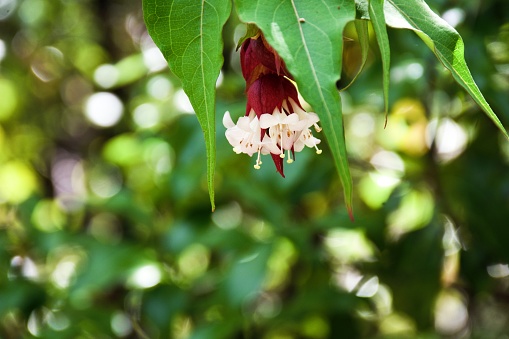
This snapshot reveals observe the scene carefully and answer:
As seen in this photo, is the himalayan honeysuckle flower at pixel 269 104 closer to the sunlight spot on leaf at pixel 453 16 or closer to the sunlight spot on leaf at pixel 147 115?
the sunlight spot on leaf at pixel 453 16

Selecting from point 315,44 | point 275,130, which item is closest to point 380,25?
point 315,44


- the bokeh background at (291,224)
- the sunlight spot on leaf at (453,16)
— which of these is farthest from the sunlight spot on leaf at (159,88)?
the sunlight spot on leaf at (453,16)

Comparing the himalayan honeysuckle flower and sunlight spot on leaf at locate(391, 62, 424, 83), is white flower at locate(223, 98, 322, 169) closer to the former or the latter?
the himalayan honeysuckle flower

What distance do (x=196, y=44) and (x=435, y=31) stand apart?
0.64 ft

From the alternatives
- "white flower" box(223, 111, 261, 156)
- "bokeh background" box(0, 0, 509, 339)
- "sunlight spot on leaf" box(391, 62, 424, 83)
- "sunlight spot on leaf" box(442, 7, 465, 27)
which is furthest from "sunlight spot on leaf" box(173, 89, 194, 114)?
"white flower" box(223, 111, 261, 156)

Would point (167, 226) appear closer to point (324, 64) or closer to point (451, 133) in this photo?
point (451, 133)

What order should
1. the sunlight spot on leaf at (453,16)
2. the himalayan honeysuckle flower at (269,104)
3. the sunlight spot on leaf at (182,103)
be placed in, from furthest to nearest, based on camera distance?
the sunlight spot on leaf at (182,103), the sunlight spot on leaf at (453,16), the himalayan honeysuckle flower at (269,104)

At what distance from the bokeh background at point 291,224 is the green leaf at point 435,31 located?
21.6 inches

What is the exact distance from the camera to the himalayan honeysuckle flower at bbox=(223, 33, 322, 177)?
0.60 metres

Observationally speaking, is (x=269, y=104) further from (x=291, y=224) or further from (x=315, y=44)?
(x=291, y=224)

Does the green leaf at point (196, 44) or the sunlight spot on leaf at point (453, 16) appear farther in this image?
the sunlight spot on leaf at point (453, 16)

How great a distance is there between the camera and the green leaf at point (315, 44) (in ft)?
1.53

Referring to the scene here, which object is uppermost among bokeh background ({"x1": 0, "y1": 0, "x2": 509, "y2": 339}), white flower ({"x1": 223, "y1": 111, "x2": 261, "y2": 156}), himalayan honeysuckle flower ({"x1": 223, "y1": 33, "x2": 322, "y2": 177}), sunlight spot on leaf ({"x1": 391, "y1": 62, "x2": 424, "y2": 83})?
himalayan honeysuckle flower ({"x1": 223, "y1": 33, "x2": 322, "y2": 177})

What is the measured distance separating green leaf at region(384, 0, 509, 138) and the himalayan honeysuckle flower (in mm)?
107
